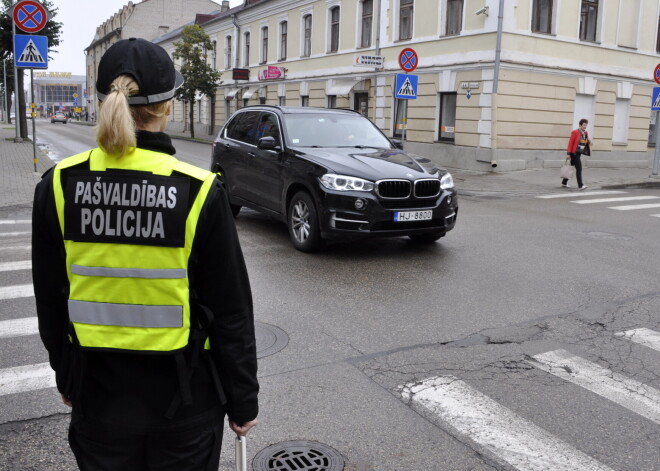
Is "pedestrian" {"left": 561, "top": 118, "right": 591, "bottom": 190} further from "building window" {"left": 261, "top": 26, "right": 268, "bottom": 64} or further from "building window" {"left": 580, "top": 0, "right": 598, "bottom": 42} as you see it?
"building window" {"left": 261, "top": 26, "right": 268, "bottom": 64}

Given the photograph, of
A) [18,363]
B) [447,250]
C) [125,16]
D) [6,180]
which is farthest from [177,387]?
[125,16]

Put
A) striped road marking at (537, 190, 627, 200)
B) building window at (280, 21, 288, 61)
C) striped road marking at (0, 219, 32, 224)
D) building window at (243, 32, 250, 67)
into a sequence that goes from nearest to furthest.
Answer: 1. striped road marking at (0, 219, 32, 224)
2. striped road marking at (537, 190, 627, 200)
3. building window at (280, 21, 288, 61)
4. building window at (243, 32, 250, 67)

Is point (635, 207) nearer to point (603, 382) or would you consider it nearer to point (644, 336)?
point (644, 336)

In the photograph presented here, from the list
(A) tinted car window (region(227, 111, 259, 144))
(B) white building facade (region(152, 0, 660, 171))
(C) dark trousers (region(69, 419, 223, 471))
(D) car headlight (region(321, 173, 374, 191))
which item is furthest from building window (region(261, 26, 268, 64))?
(C) dark trousers (region(69, 419, 223, 471))

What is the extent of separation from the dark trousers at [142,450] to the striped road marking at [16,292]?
15.9 ft

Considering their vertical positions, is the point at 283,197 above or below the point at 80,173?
below

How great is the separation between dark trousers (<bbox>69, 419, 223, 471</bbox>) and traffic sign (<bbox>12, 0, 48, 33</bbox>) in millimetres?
13716

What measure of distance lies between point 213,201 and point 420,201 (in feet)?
20.4

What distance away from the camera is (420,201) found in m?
8.02

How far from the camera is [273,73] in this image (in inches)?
1417

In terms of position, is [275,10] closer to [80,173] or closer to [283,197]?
[283,197]

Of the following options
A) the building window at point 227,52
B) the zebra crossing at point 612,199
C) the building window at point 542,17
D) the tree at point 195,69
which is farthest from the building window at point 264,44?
the zebra crossing at point 612,199

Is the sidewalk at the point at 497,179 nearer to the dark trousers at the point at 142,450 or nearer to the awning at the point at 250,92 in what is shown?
the dark trousers at the point at 142,450

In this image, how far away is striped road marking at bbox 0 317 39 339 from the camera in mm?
5233
